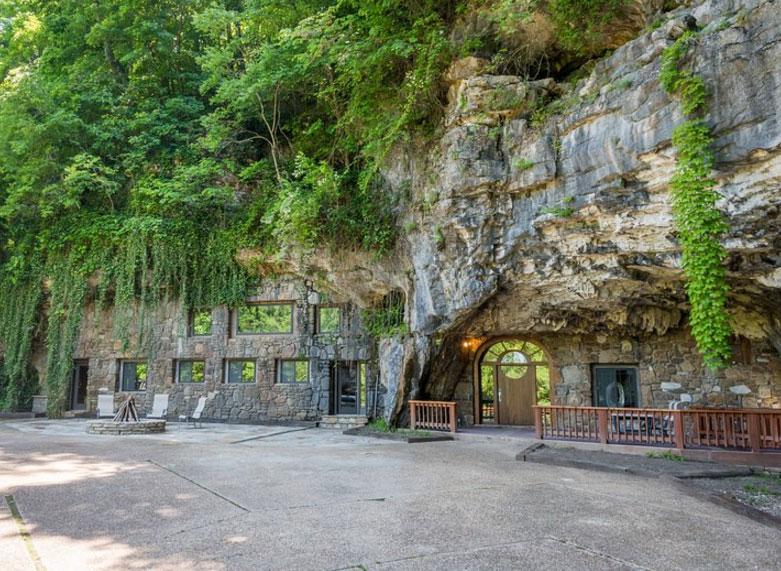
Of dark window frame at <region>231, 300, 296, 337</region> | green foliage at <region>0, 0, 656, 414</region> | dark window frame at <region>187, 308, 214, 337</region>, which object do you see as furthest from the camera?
dark window frame at <region>187, 308, 214, 337</region>

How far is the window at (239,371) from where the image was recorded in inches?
609

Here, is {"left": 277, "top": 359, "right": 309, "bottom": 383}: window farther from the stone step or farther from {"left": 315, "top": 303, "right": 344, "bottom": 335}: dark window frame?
the stone step

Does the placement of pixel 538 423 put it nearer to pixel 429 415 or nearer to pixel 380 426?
pixel 429 415

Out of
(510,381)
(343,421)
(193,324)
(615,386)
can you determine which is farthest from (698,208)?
(193,324)

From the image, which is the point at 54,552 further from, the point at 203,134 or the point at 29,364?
the point at 29,364

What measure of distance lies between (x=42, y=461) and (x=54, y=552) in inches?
193

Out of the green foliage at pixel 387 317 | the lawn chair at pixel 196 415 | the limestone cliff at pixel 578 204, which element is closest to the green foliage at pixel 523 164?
the limestone cliff at pixel 578 204

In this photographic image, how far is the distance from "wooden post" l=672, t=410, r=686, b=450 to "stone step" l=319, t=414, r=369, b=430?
24.8ft

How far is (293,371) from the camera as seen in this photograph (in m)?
15.2

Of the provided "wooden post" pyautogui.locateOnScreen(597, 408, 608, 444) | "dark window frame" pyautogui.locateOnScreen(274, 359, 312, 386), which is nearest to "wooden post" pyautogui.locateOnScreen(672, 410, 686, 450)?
"wooden post" pyautogui.locateOnScreen(597, 408, 608, 444)

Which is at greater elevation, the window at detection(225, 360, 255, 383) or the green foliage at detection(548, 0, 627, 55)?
the green foliage at detection(548, 0, 627, 55)

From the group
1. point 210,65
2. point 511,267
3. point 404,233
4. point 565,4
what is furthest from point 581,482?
point 210,65

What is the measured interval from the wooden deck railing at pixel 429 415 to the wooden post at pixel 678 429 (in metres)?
Answer: 4.62

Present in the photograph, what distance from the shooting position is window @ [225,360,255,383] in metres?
15.5
